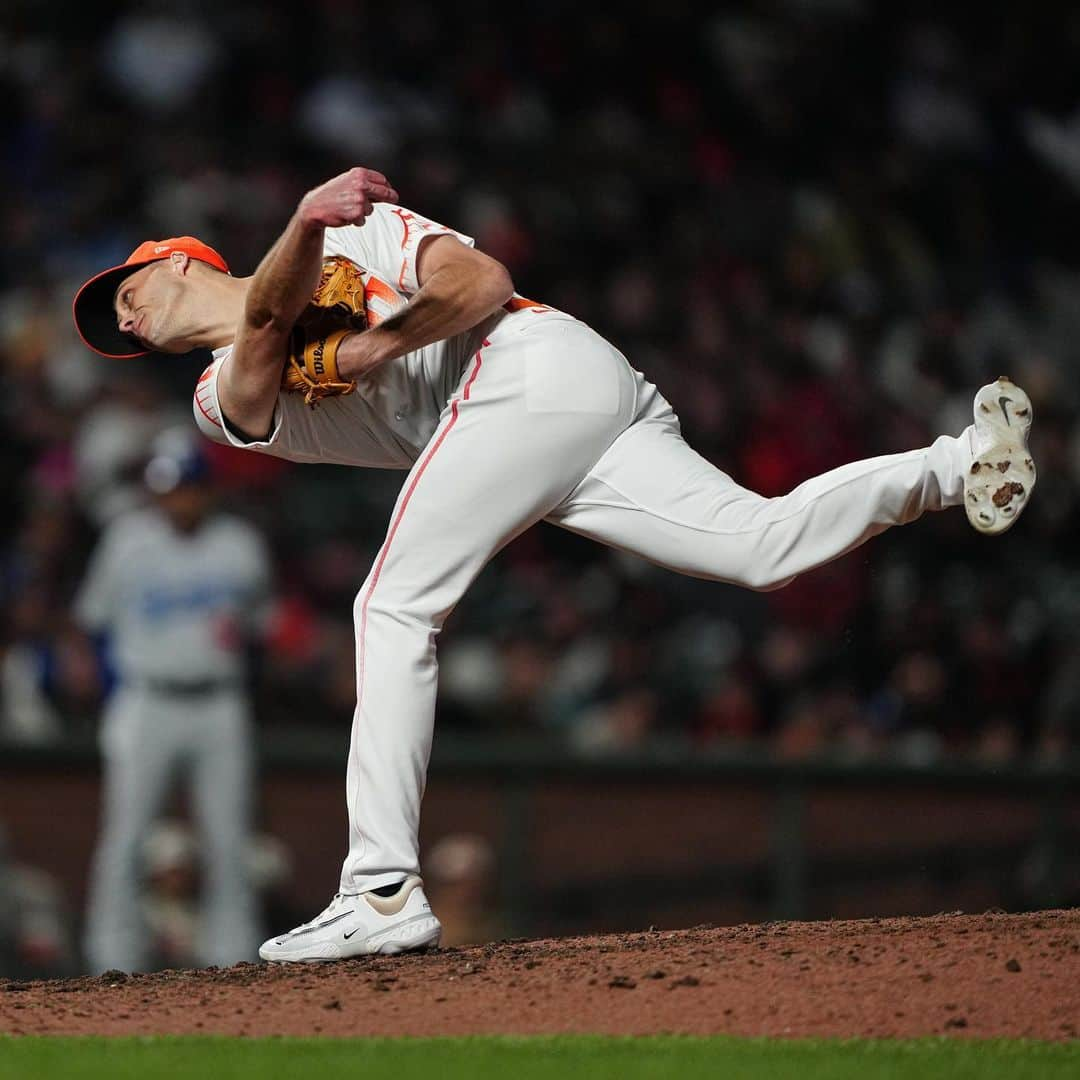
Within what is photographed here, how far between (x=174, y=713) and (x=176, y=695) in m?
0.10

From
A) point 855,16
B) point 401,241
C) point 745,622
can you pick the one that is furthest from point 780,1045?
point 855,16

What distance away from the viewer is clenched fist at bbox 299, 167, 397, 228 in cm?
382

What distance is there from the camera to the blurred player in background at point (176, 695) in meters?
7.96

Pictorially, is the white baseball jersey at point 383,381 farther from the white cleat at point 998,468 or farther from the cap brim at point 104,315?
the white cleat at point 998,468

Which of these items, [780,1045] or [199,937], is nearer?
[780,1045]

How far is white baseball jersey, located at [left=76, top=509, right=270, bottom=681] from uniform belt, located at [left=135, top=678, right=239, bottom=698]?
2 cm

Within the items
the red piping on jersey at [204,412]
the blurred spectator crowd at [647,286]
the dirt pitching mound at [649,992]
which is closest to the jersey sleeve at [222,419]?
the red piping on jersey at [204,412]

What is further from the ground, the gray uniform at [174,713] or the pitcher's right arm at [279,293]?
the pitcher's right arm at [279,293]

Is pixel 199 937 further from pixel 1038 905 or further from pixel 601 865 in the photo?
pixel 1038 905

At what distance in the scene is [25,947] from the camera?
26.4ft

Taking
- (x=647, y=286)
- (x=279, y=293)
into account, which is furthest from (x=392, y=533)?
(x=647, y=286)

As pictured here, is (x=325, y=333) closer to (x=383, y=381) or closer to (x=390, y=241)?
(x=383, y=381)

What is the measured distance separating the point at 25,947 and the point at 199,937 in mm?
735

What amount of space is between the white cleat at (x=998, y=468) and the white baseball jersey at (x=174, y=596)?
15.6 feet
